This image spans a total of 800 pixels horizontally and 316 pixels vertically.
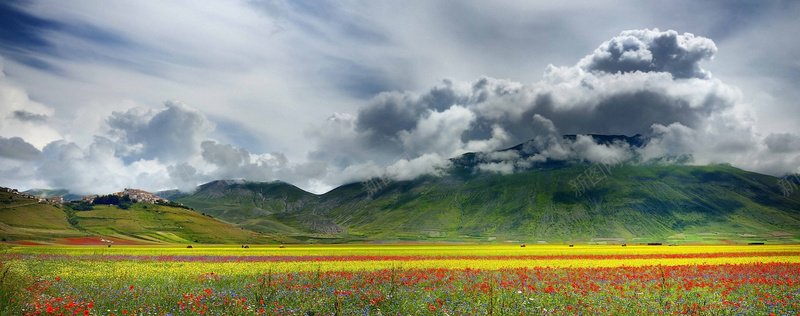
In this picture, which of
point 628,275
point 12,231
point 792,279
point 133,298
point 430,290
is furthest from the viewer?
point 12,231

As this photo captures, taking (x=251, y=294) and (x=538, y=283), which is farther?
(x=538, y=283)

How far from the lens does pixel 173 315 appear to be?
52.2 feet

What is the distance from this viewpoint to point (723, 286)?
2497 centimetres

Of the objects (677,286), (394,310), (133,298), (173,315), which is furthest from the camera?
(677,286)

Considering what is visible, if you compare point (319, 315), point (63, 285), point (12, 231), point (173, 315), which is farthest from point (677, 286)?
point (12, 231)

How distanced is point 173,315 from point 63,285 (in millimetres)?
12283

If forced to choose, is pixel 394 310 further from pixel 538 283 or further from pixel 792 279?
pixel 792 279

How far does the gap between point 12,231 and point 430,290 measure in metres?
207

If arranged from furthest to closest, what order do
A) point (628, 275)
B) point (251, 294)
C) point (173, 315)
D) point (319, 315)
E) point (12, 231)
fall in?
point (12, 231) → point (628, 275) → point (251, 294) → point (319, 315) → point (173, 315)

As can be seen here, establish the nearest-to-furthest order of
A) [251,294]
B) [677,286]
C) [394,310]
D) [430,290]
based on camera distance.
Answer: [394,310]
[251,294]
[430,290]
[677,286]

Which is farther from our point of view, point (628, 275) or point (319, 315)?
point (628, 275)

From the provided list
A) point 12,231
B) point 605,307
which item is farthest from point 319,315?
point 12,231

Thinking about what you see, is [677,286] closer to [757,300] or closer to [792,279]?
[757,300]

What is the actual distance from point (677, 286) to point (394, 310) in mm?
18184
